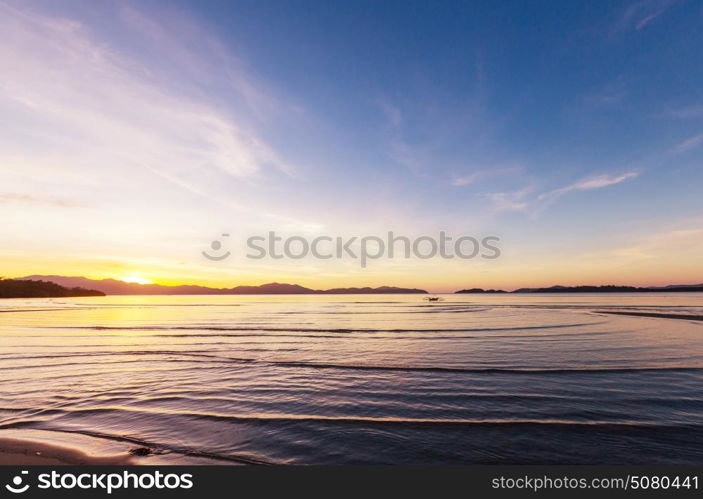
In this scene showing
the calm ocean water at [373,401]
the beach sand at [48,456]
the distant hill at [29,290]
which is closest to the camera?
the beach sand at [48,456]

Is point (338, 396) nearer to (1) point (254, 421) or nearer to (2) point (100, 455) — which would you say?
(1) point (254, 421)

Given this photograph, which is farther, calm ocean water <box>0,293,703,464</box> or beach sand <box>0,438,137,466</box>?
calm ocean water <box>0,293,703,464</box>

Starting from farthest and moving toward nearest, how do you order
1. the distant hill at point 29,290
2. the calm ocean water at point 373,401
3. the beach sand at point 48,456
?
1. the distant hill at point 29,290
2. the calm ocean water at point 373,401
3. the beach sand at point 48,456

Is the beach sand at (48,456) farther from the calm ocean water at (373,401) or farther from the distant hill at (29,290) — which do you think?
the distant hill at (29,290)

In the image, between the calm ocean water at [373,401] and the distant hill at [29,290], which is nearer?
the calm ocean water at [373,401]

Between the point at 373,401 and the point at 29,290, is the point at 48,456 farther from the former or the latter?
the point at 29,290

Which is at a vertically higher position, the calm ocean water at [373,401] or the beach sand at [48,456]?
the beach sand at [48,456]

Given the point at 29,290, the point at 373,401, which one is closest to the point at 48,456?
the point at 373,401

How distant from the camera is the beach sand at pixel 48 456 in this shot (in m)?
6.67

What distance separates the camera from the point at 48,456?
689cm

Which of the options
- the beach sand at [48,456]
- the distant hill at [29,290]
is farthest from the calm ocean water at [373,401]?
the distant hill at [29,290]

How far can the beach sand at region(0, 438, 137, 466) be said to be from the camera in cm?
667

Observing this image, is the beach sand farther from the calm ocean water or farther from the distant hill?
the distant hill

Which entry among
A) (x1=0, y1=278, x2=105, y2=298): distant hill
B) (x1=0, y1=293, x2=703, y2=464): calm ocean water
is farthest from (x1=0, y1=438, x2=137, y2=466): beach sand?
(x1=0, y1=278, x2=105, y2=298): distant hill
